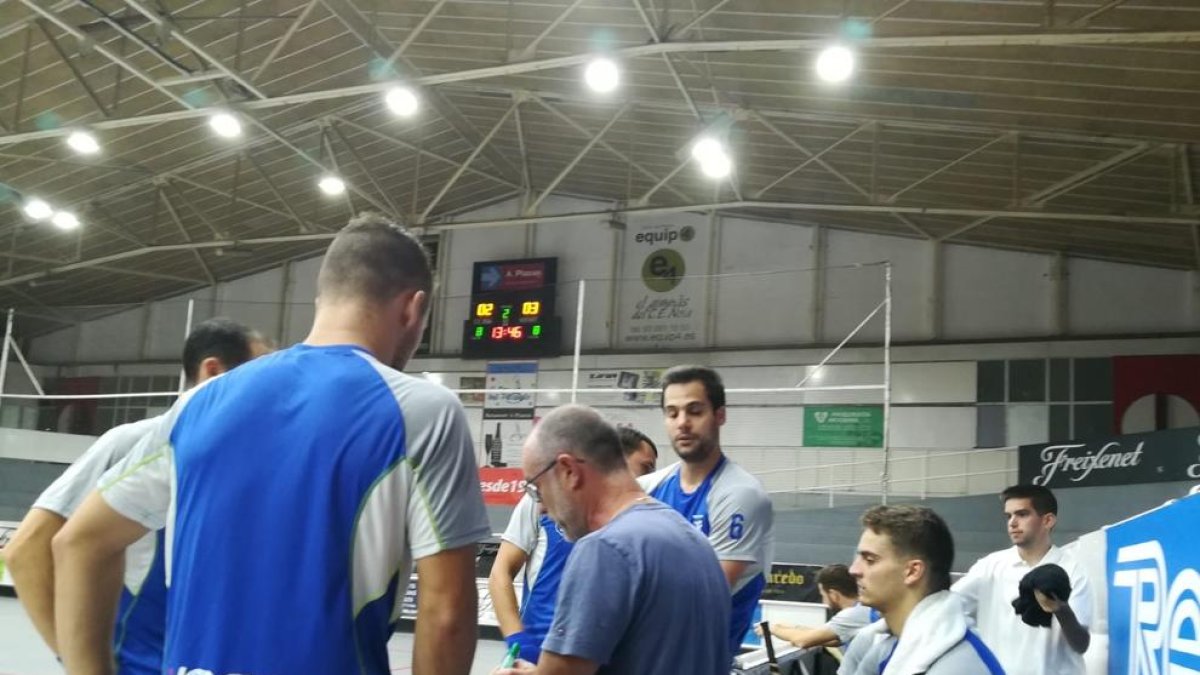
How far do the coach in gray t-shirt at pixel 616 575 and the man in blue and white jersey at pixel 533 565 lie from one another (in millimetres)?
1304

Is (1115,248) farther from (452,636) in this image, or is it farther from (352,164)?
(452,636)

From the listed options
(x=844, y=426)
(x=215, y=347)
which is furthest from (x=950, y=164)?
(x=215, y=347)

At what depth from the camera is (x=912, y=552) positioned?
2.69 meters

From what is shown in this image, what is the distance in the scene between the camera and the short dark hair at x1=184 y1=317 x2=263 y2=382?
8.27 ft

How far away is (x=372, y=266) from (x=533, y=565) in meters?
2.57

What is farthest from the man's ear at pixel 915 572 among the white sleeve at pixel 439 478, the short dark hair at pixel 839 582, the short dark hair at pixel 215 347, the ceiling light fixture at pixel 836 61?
the ceiling light fixture at pixel 836 61

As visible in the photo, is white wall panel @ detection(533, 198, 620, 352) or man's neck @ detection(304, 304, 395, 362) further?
white wall panel @ detection(533, 198, 620, 352)

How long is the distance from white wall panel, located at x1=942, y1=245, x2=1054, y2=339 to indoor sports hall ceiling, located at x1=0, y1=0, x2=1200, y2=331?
0.37 meters

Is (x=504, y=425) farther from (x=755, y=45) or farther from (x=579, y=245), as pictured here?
(x=579, y=245)

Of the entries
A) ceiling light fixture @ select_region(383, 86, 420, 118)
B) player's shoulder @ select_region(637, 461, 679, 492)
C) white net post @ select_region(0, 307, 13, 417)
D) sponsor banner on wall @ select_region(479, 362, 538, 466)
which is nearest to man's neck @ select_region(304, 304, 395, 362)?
player's shoulder @ select_region(637, 461, 679, 492)

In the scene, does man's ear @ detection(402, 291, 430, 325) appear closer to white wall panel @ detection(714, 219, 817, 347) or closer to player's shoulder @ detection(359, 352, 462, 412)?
player's shoulder @ detection(359, 352, 462, 412)

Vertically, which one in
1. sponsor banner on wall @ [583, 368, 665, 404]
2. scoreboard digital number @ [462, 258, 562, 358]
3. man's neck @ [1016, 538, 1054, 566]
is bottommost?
man's neck @ [1016, 538, 1054, 566]

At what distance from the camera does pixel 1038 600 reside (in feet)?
10.9

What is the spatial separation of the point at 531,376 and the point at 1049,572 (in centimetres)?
1760
